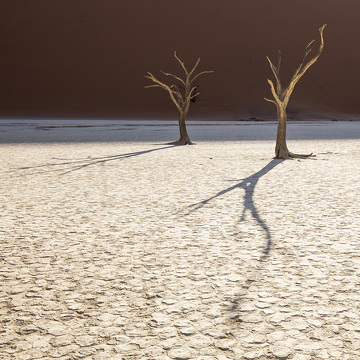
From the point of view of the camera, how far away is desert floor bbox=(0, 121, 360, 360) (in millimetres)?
2799

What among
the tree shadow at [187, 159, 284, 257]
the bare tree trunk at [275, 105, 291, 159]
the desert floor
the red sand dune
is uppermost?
the red sand dune

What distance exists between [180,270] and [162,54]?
163ft

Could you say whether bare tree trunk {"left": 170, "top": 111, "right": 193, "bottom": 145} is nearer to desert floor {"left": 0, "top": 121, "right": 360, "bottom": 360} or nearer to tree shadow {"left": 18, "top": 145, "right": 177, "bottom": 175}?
tree shadow {"left": 18, "top": 145, "right": 177, "bottom": 175}

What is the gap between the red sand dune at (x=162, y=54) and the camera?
47.7 metres

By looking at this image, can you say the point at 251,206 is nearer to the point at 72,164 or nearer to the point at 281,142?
the point at 72,164

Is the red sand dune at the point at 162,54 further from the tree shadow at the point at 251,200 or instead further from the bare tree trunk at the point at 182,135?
the tree shadow at the point at 251,200

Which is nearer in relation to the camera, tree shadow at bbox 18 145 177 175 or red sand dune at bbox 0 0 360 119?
tree shadow at bbox 18 145 177 175

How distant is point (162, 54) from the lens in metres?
51.8

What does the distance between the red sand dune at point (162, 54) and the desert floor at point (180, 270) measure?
3768cm

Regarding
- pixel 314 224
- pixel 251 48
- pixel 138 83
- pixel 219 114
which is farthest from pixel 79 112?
pixel 314 224

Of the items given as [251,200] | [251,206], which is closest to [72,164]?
[251,200]

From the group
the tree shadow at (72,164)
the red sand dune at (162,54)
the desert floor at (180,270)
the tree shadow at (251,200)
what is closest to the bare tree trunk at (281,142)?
the tree shadow at (251,200)

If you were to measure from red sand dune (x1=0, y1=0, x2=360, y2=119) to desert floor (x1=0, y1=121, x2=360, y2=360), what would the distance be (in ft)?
124

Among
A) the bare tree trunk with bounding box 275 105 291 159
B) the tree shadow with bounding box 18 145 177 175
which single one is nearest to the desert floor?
the tree shadow with bounding box 18 145 177 175
